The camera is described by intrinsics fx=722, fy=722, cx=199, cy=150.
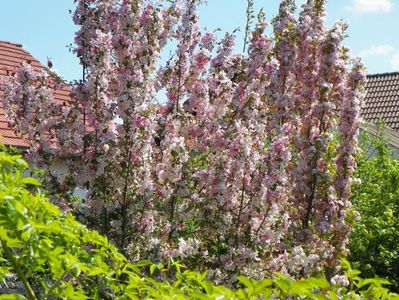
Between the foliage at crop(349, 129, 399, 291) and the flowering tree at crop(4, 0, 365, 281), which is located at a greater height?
the flowering tree at crop(4, 0, 365, 281)

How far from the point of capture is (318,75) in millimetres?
7758

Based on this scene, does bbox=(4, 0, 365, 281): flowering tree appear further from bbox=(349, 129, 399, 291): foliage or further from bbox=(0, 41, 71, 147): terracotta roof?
bbox=(0, 41, 71, 147): terracotta roof

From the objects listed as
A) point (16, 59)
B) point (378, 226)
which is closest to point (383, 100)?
point (378, 226)

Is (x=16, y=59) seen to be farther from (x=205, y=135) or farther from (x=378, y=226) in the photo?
(x=205, y=135)

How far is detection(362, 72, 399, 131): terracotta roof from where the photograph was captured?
79.7ft

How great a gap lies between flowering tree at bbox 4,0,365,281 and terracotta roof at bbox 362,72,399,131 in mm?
16659

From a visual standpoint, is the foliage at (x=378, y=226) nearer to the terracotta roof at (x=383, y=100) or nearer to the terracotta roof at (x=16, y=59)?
the terracotta roof at (x=16, y=59)

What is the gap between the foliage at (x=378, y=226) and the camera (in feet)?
38.2

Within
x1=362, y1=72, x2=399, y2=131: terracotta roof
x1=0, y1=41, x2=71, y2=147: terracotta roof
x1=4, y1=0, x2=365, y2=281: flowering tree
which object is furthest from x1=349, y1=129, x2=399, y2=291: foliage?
x1=362, y1=72, x2=399, y2=131: terracotta roof

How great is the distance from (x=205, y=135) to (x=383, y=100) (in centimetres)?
1884

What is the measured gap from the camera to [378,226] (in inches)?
469

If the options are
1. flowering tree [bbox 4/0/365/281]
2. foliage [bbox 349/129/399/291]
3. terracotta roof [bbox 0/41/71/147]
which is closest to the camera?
flowering tree [bbox 4/0/365/281]

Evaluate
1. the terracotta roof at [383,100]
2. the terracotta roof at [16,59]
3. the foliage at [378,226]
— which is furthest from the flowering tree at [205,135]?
the terracotta roof at [383,100]

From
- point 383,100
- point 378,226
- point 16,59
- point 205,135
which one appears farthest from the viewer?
point 383,100
